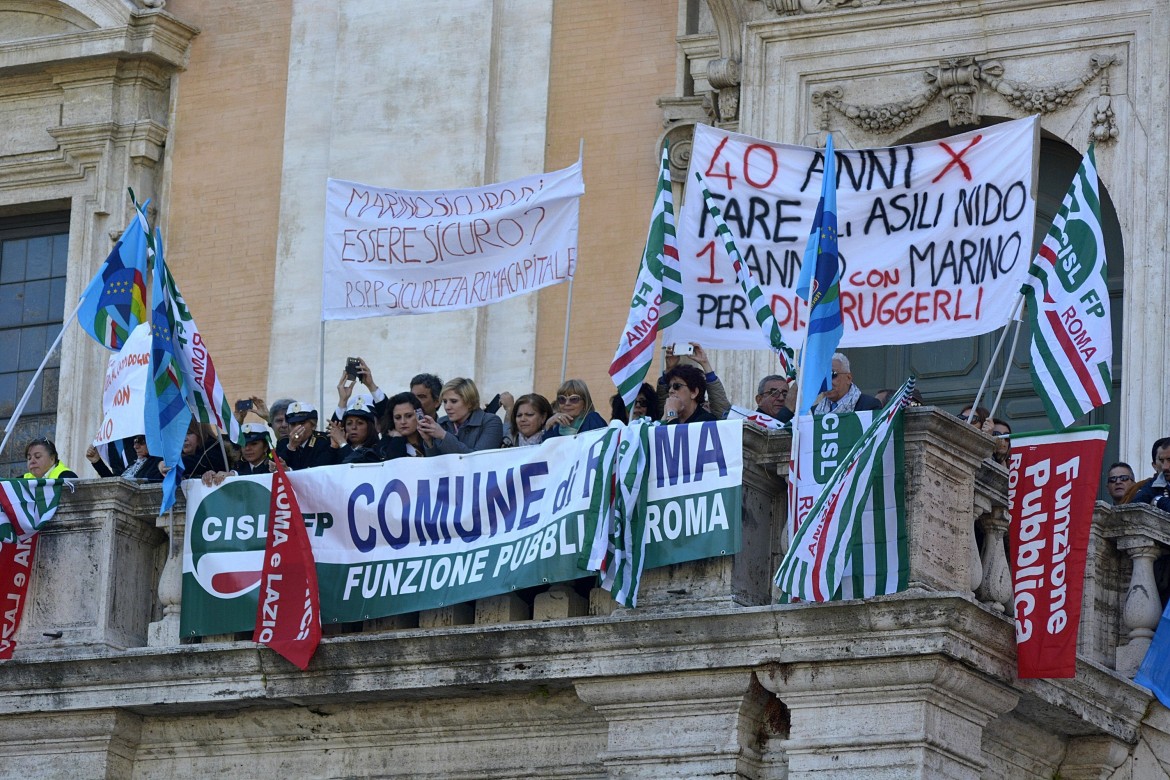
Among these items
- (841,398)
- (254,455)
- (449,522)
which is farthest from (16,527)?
(841,398)

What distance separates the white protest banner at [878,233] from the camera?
1557 cm

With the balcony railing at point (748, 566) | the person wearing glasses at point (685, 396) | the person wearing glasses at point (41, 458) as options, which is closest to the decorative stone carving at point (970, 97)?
the balcony railing at point (748, 566)

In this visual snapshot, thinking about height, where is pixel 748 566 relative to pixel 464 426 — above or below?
below

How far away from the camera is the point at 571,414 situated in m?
15.7

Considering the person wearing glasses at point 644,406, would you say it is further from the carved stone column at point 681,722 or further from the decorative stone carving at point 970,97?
the decorative stone carving at point 970,97

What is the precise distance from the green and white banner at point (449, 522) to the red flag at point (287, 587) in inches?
3.6

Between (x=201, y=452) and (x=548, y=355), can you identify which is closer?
(x=201, y=452)

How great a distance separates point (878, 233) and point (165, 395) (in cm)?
410

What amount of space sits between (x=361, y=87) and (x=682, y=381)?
632 cm

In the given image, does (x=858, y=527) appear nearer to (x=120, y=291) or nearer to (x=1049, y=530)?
(x=1049, y=530)

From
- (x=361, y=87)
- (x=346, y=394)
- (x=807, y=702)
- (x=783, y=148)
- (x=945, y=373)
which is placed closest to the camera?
(x=807, y=702)

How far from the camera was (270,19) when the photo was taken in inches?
840

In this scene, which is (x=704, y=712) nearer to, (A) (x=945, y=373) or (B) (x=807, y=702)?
(B) (x=807, y=702)

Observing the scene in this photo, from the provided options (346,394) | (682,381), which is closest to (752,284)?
(682,381)
